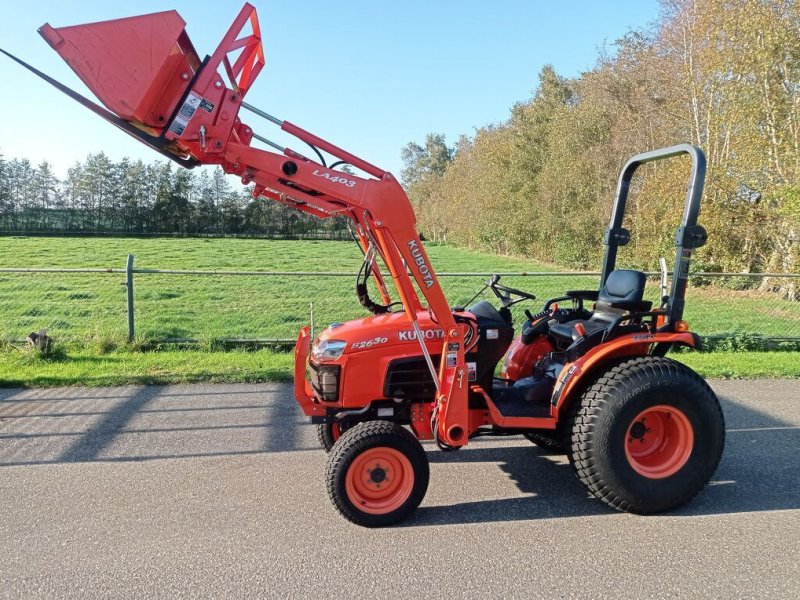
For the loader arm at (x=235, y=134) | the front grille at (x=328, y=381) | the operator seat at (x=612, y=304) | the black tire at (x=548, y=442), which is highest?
the loader arm at (x=235, y=134)

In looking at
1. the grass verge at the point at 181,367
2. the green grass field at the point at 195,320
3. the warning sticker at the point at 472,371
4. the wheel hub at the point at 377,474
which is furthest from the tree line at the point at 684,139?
the wheel hub at the point at 377,474

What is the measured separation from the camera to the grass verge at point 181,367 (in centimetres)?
695

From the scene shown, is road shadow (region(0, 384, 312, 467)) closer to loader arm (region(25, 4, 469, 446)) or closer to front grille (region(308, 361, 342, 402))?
front grille (region(308, 361, 342, 402))

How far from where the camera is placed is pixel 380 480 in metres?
3.78

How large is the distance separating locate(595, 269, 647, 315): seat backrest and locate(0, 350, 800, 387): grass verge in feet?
11.9

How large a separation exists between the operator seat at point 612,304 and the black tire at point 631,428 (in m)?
0.50

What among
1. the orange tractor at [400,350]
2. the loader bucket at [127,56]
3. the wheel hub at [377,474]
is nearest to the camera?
the loader bucket at [127,56]

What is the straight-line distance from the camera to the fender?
13.2ft

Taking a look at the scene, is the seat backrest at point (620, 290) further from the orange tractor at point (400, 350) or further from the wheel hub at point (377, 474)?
the wheel hub at point (377, 474)

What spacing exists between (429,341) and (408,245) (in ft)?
2.18

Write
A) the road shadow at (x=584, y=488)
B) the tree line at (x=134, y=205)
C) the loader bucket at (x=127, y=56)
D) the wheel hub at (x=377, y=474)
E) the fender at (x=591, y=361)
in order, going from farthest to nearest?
the tree line at (x=134, y=205) → the fender at (x=591, y=361) → the road shadow at (x=584, y=488) → the wheel hub at (x=377, y=474) → the loader bucket at (x=127, y=56)

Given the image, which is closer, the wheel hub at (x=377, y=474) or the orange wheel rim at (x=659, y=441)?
the wheel hub at (x=377, y=474)

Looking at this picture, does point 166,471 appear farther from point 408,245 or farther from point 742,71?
point 742,71

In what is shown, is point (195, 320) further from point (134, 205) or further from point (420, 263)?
point (134, 205)
